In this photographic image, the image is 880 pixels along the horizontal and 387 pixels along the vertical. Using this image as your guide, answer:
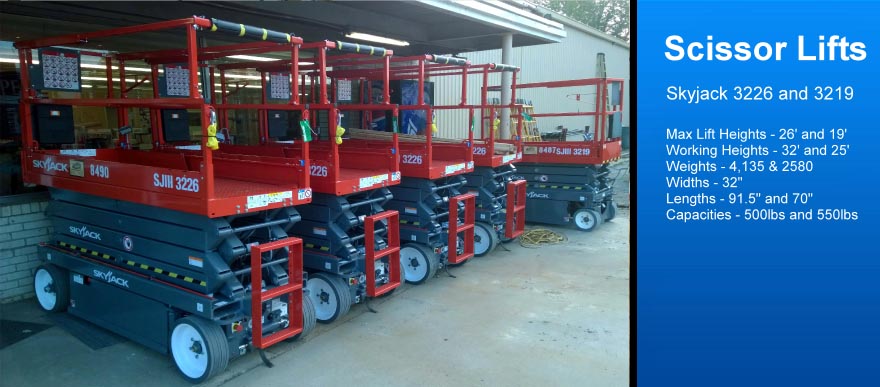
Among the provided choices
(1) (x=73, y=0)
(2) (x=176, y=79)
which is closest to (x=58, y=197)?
(2) (x=176, y=79)

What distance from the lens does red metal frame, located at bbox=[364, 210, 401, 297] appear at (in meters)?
5.60

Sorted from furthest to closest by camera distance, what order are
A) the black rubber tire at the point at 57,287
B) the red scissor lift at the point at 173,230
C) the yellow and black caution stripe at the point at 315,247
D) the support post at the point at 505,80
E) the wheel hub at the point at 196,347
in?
the support post at the point at 505,80, the yellow and black caution stripe at the point at 315,247, the black rubber tire at the point at 57,287, the wheel hub at the point at 196,347, the red scissor lift at the point at 173,230

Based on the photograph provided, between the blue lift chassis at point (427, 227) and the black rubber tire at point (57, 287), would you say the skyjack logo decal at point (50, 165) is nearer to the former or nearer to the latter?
the black rubber tire at point (57, 287)

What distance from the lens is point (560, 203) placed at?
1005 centimetres

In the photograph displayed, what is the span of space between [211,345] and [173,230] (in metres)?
0.94

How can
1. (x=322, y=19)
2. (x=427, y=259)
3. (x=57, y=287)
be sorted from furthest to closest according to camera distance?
1. (x=322, y=19)
2. (x=427, y=259)
3. (x=57, y=287)

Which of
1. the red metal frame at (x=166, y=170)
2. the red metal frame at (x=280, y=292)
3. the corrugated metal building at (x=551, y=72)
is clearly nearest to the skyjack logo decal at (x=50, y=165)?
the red metal frame at (x=166, y=170)

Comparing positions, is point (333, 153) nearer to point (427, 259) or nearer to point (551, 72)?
point (427, 259)

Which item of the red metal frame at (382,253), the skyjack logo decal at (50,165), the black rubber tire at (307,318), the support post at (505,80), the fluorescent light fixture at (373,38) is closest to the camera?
the black rubber tire at (307,318)

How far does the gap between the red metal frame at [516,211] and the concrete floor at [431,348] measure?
59.0 inches

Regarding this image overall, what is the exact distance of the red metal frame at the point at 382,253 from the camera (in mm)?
5598

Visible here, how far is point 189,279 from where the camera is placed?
4.27 meters

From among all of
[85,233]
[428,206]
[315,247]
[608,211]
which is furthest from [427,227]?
[608,211]

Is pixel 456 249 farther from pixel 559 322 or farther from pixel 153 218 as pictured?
pixel 153 218
